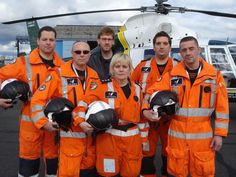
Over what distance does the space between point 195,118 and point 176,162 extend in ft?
1.49

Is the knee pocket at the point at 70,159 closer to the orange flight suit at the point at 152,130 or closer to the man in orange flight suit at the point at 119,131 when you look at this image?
the man in orange flight suit at the point at 119,131

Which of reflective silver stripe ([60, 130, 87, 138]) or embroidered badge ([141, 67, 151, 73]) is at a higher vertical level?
embroidered badge ([141, 67, 151, 73])

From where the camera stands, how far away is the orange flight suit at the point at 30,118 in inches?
134

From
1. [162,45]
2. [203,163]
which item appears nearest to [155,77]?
[162,45]

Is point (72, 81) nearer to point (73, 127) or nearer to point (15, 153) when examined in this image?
point (73, 127)

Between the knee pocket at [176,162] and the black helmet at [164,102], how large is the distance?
0.37 meters

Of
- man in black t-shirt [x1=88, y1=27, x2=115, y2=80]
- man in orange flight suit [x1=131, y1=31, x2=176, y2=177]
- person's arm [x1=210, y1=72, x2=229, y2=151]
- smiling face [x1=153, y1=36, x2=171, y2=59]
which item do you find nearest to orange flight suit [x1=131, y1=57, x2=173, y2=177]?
man in orange flight suit [x1=131, y1=31, x2=176, y2=177]

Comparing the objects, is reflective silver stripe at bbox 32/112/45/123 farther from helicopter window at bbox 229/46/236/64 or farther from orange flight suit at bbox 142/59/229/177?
helicopter window at bbox 229/46/236/64

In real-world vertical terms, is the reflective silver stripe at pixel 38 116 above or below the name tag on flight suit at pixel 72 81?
below

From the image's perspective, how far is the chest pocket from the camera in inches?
121

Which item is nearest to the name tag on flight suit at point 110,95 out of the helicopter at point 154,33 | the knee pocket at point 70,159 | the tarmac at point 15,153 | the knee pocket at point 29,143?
the knee pocket at point 70,159

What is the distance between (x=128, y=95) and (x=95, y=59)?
1.01m

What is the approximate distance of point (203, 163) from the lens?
3.03 meters

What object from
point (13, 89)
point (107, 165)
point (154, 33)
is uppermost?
point (154, 33)
